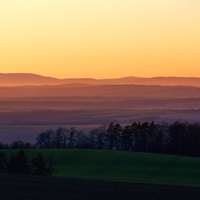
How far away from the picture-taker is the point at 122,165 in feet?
295

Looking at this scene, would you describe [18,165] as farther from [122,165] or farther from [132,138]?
[132,138]

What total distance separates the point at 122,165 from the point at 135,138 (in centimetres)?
2674

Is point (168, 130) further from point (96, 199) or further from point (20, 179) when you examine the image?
point (96, 199)

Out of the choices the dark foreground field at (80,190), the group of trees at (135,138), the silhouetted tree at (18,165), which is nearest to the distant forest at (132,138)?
the group of trees at (135,138)

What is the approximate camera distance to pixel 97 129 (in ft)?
414

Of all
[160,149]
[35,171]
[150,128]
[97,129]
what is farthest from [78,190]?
[97,129]

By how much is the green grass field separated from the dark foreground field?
27.7 m

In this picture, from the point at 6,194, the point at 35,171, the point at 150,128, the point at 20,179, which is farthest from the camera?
the point at 150,128

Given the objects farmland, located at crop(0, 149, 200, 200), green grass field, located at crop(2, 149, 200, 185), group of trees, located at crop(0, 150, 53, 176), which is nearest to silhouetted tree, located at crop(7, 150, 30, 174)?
group of trees, located at crop(0, 150, 53, 176)

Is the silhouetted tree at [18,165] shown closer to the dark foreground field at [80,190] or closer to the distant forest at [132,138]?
the dark foreground field at [80,190]

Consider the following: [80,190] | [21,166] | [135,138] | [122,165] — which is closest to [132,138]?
[135,138]

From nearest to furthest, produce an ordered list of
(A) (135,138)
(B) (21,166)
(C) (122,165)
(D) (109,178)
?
(B) (21,166)
(D) (109,178)
(C) (122,165)
(A) (135,138)

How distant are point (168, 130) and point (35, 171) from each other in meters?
43.0

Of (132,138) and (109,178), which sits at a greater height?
(132,138)
